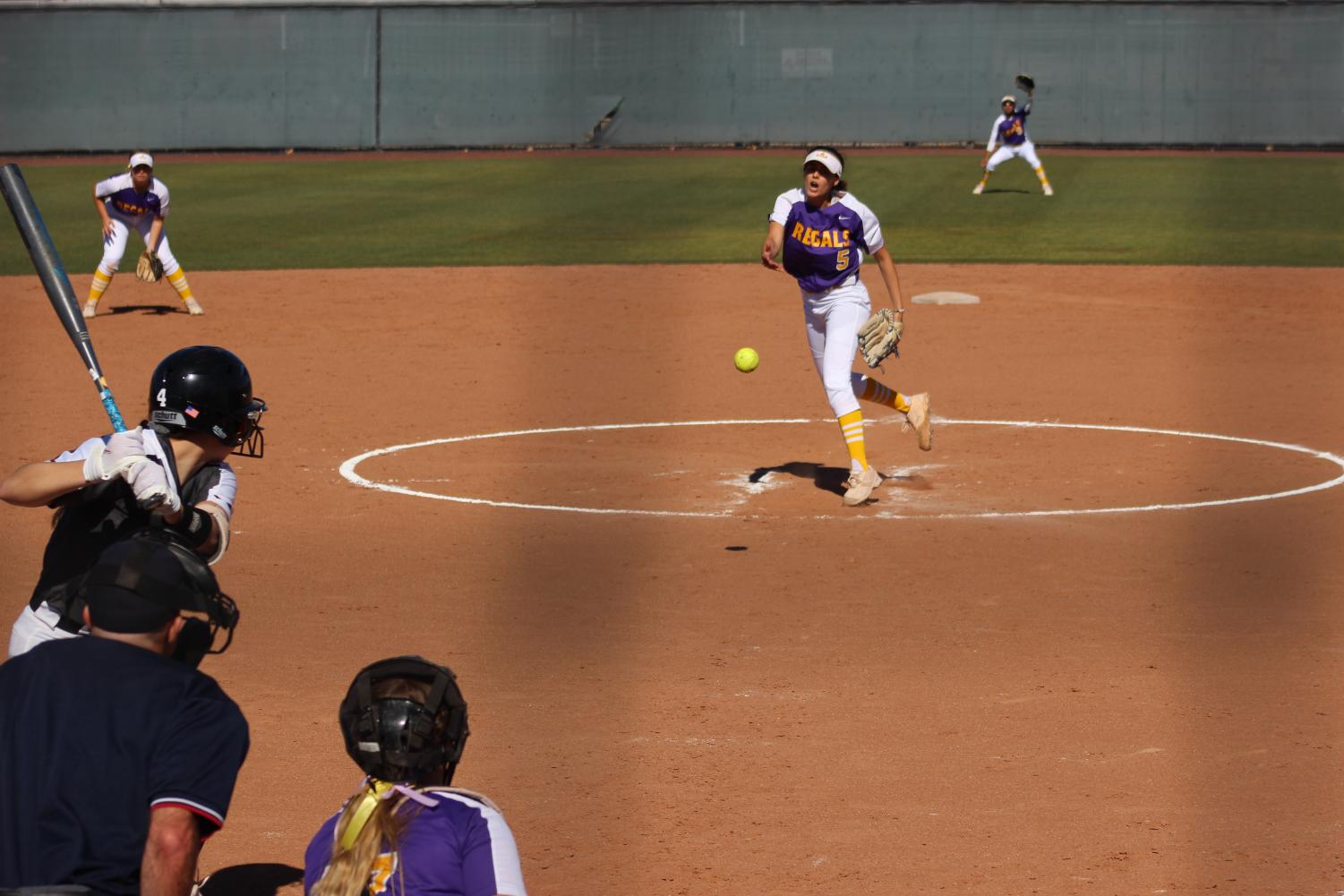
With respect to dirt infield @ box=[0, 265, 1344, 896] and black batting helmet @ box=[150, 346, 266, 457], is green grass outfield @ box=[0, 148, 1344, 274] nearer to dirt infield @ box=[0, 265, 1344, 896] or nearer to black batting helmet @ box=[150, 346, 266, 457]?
dirt infield @ box=[0, 265, 1344, 896]

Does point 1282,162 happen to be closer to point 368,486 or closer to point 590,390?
point 590,390

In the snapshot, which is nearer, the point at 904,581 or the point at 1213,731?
the point at 1213,731

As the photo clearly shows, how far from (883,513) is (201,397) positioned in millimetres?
6346

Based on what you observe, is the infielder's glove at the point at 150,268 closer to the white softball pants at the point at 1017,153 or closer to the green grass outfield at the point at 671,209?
the green grass outfield at the point at 671,209

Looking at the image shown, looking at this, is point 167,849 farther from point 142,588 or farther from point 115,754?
point 142,588

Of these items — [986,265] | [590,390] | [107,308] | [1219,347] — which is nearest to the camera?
[590,390]

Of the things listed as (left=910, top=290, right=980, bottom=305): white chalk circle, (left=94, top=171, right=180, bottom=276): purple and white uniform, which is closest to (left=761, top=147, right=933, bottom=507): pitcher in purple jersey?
(left=910, top=290, right=980, bottom=305): white chalk circle

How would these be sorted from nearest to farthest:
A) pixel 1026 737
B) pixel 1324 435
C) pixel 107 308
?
1. pixel 1026 737
2. pixel 1324 435
3. pixel 107 308

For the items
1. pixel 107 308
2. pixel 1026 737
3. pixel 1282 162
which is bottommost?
pixel 1026 737

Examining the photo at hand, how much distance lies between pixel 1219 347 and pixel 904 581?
27.8 feet

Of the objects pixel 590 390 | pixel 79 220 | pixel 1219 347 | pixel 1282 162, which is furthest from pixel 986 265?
pixel 1282 162

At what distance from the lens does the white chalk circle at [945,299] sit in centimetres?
1962

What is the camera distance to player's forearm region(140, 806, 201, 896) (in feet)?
12.5

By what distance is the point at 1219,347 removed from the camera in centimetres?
1697
